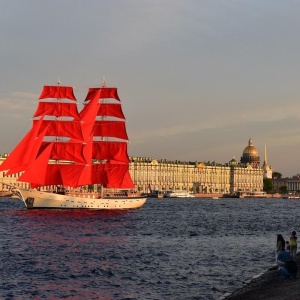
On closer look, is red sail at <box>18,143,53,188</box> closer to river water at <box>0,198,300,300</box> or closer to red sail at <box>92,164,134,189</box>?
red sail at <box>92,164,134,189</box>

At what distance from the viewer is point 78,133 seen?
90.6 meters

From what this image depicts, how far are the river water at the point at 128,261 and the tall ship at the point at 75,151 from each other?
26554 mm

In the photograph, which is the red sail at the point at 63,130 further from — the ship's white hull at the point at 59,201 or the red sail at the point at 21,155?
the ship's white hull at the point at 59,201

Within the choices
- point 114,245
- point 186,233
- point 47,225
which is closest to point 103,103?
point 47,225

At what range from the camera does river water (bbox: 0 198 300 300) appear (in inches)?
1134

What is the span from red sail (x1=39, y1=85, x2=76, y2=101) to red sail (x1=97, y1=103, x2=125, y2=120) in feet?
15.6

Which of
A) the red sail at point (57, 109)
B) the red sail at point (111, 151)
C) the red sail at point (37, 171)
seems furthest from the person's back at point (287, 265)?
the red sail at point (111, 151)

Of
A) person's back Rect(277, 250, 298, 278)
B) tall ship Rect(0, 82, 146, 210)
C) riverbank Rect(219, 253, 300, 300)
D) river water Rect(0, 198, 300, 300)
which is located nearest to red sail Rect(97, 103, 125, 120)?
tall ship Rect(0, 82, 146, 210)

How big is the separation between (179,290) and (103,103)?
6901cm

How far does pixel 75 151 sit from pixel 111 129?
6.53 metres

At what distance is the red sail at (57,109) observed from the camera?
90.9 meters

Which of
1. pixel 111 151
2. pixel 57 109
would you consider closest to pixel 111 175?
pixel 111 151

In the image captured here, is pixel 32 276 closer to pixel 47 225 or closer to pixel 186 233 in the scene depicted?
pixel 186 233

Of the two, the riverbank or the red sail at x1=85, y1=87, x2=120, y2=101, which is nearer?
the riverbank
